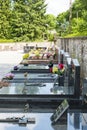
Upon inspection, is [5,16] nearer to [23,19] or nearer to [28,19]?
[23,19]

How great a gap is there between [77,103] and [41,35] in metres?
48.4

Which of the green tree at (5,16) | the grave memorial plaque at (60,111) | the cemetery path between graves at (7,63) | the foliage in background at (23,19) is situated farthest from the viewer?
the green tree at (5,16)

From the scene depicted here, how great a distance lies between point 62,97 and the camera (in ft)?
24.8

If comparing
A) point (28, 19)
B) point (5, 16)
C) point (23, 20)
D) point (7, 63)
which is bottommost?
point (7, 63)

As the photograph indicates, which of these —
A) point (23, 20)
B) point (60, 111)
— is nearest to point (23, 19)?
point (23, 20)

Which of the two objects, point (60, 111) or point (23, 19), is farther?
point (23, 19)

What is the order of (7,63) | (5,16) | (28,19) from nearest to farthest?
(7,63) < (28,19) < (5,16)

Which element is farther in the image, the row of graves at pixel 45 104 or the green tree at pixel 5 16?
the green tree at pixel 5 16

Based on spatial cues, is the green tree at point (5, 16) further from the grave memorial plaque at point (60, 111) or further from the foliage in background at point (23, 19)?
the grave memorial plaque at point (60, 111)

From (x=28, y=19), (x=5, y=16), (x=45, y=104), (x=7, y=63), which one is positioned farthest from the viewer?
(x=5, y=16)

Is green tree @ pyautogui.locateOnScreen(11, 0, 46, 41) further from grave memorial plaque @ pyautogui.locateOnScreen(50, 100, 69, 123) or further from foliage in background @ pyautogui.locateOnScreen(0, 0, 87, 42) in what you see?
grave memorial plaque @ pyautogui.locateOnScreen(50, 100, 69, 123)

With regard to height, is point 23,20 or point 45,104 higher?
point 23,20

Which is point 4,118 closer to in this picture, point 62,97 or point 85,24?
point 62,97

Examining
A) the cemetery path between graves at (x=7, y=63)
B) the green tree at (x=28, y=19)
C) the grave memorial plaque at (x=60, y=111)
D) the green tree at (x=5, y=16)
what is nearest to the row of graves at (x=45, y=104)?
the grave memorial plaque at (x=60, y=111)
